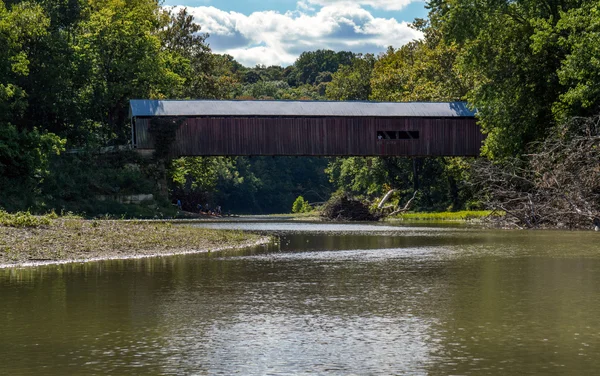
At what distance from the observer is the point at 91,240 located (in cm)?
2203

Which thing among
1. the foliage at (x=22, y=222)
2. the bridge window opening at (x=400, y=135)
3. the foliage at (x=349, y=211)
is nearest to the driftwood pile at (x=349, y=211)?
the foliage at (x=349, y=211)

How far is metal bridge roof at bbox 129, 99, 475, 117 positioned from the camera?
51062 mm

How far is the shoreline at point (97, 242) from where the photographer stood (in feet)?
63.2

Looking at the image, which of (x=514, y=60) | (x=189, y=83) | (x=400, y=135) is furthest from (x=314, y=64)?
(x=514, y=60)

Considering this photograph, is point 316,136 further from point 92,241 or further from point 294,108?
point 92,241

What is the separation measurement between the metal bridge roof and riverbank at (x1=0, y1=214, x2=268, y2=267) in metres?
24.6

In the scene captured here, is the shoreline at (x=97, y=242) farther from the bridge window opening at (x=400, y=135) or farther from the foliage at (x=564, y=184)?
the bridge window opening at (x=400, y=135)

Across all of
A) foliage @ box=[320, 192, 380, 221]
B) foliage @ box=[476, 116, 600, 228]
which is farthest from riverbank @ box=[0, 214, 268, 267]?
foliage @ box=[320, 192, 380, 221]

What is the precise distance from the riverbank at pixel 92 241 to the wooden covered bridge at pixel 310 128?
79.0 ft

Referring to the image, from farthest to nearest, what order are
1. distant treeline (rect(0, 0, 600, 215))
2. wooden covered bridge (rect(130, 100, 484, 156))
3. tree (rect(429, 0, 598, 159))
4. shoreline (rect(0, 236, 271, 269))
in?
wooden covered bridge (rect(130, 100, 484, 156)), distant treeline (rect(0, 0, 600, 215)), tree (rect(429, 0, 598, 159)), shoreline (rect(0, 236, 271, 269))

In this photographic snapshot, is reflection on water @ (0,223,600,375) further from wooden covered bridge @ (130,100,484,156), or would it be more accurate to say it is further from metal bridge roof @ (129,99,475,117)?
metal bridge roof @ (129,99,475,117)

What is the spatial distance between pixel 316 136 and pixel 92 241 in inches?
1207

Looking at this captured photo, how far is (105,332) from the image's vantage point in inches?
398

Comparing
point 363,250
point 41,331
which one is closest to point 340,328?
point 41,331
